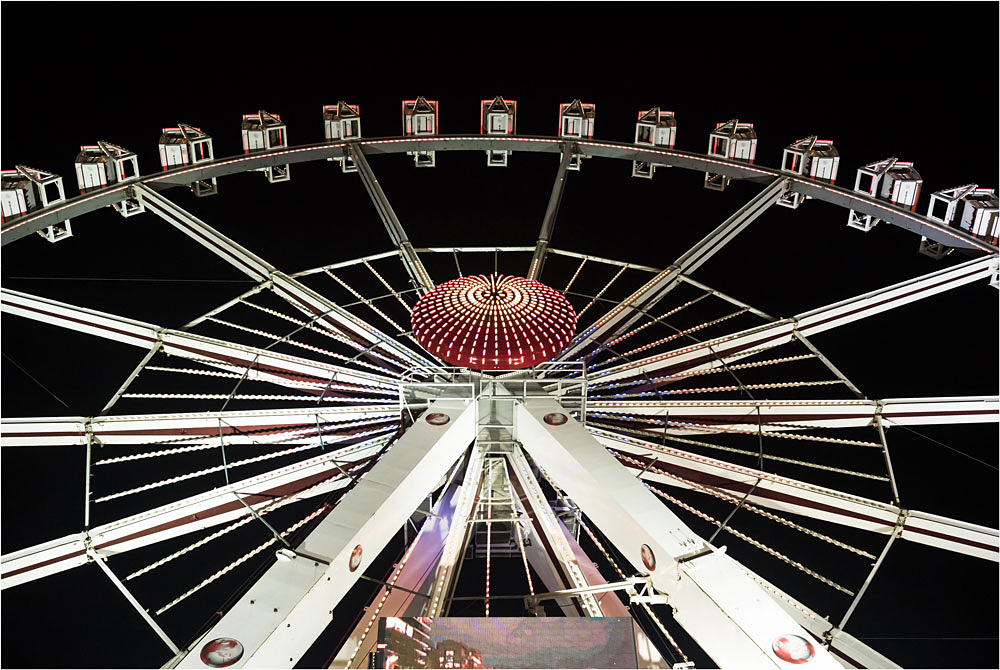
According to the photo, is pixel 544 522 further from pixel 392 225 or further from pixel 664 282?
pixel 392 225

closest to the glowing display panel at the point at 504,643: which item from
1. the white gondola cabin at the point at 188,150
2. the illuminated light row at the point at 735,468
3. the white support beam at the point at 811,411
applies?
the illuminated light row at the point at 735,468

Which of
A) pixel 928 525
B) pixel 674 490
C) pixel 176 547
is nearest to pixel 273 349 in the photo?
pixel 176 547

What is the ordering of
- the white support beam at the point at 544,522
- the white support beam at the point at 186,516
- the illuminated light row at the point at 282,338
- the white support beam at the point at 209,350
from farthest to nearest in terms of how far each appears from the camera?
the illuminated light row at the point at 282,338, the white support beam at the point at 209,350, the white support beam at the point at 544,522, the white support beam at the point at 186,516

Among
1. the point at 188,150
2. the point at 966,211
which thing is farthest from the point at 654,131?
the point at 188,150

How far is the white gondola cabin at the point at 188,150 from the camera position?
1038 cm

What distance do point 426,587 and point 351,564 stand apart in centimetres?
144

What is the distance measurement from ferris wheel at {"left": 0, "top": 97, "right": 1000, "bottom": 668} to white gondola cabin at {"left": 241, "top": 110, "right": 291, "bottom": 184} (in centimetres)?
129

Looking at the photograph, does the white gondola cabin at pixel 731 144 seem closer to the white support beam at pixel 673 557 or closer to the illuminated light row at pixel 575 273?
the illuminated light row at pixel 575 273

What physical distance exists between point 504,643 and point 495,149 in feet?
24.4

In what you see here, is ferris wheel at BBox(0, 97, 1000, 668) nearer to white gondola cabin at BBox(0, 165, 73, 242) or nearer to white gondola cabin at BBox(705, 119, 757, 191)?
white gondola cabin at BBox(0, 165, 73, 242)

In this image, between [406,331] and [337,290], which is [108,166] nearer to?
[337,290]

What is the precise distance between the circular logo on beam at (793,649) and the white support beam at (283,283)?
4341 mm

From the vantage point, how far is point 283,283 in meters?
9.08

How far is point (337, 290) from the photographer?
30.7 feet
